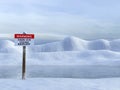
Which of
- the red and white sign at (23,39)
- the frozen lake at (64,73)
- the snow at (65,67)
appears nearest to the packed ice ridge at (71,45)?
the snow at (65,67)

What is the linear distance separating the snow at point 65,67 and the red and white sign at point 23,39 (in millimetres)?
1272

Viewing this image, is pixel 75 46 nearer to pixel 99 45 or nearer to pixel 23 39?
pixel 99 45

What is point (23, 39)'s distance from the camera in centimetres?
1065

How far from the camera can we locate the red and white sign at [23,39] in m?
10.6

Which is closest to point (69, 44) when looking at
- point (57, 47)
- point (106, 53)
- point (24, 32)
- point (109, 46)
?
point (57, 47)

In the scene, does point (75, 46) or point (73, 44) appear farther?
point (73, 44)

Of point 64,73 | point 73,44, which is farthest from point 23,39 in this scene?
point 73,44

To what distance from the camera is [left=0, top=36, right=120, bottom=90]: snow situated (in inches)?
356

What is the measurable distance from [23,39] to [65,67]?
131 feet

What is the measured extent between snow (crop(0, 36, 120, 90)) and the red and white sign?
127 centimetres

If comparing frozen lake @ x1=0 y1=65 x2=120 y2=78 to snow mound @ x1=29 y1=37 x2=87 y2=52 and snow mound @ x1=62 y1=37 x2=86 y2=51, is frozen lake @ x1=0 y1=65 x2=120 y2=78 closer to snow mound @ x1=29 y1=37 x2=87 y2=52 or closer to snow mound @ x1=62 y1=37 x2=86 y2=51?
snow mound @ x1=29 y1=37 x2=87 y2=52

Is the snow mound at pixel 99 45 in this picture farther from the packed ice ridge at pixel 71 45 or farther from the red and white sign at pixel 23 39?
the red and white sign at pixel 23 39
